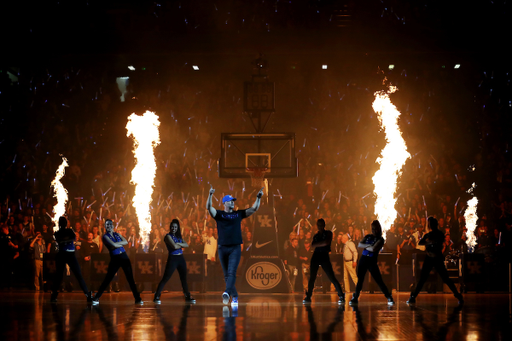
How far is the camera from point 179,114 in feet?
88.2

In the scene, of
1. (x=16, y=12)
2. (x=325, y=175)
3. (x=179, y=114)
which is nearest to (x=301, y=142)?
(x=325, y=175)

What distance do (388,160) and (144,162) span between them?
37.4ft

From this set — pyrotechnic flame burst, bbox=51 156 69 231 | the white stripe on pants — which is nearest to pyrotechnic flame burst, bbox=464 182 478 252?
the white stripe on pants

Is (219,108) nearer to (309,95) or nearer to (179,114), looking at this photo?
(179,114)

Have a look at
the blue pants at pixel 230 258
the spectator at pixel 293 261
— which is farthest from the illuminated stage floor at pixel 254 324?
the spectator at pixel 293 261

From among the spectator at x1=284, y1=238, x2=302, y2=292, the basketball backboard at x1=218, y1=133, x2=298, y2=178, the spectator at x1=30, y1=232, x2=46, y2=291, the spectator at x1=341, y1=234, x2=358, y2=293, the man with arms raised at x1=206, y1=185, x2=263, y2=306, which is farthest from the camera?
the spectator at x1=30, y1=232, x2=46, y2=291

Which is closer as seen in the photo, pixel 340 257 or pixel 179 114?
pixel 340 257

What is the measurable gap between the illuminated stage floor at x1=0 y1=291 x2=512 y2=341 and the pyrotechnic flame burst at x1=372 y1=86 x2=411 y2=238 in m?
13.5

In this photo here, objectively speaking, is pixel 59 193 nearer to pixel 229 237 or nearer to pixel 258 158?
pixel 258 158

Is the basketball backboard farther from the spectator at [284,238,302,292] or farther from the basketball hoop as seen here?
the spectator at [284,238,302,292]

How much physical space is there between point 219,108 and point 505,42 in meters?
13.0

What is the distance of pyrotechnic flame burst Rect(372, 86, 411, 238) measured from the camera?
24.2 m

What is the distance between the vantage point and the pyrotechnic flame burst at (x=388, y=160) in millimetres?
24219

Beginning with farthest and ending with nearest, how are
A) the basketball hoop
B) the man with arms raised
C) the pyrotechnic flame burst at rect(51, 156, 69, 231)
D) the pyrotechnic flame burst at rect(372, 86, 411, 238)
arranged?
the pyrotechnic flame burst at rect(51, 156, 69, 231), the pyrotechnic flame burst at rect(372, 86, 411, 238), the basketball hoop, the man with arms raised
